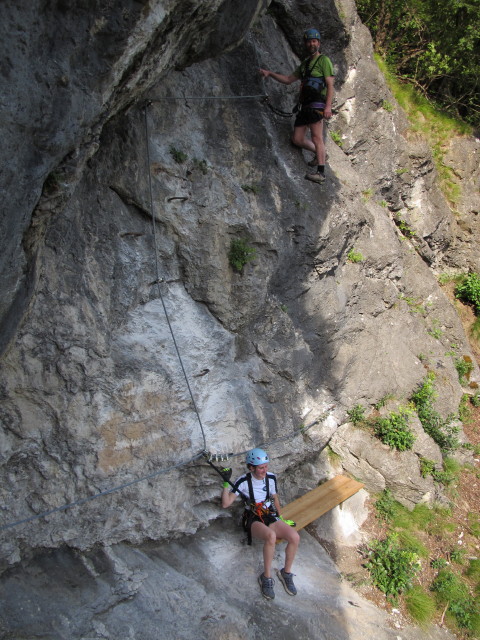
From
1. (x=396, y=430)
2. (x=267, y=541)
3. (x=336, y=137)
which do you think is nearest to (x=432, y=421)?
(x=396, y=430)

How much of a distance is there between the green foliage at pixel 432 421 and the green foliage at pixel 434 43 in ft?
26.6

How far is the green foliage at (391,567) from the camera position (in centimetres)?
635

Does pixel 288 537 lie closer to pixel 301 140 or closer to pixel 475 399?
pixel 301 140

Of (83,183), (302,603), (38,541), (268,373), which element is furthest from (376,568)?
(83,183)

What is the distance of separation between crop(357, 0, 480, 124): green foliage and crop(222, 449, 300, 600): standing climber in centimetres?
1092

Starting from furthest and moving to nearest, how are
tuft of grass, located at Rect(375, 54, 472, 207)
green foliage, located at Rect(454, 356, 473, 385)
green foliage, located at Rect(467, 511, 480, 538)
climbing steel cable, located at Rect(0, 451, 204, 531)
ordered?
tuft of grass, located at Rect(375, 54, 472, 207)
green foliage, located at Rect(454, 356, 473, 385)
green foliage, located at Rect(467, 511, 480, 538)
climbing steel cable, located at Rect(0, 451, 204, 531)

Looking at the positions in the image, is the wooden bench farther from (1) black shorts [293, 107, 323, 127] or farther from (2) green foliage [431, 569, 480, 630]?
(1) black shorts [293, 107, 323, 127]

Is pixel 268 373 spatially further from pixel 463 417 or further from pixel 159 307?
pixel 463 417

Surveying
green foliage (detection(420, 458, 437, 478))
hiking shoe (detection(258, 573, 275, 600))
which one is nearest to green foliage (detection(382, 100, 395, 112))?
green foliage (detection(420, 458, 437, 478))

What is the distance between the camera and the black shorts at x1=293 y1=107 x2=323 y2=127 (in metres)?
7.05

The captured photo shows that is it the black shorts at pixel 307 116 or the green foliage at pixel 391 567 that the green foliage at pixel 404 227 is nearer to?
the black shorts at pixel 307 116

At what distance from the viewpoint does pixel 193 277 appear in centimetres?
582

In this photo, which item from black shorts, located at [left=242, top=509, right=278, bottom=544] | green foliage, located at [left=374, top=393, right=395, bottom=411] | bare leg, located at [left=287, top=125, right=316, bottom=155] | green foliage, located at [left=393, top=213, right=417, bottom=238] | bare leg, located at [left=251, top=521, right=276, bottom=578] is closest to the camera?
bare leg, located at [left=251, top=521, right=276, bottom=578]

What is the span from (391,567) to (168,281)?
4.83 m
